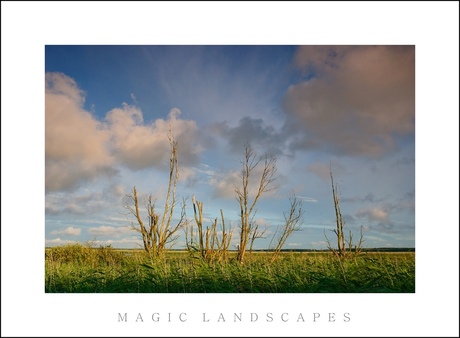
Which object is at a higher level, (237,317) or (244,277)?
(244,277)

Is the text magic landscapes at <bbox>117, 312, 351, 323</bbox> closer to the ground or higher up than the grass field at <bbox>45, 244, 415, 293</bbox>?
closer to the ground

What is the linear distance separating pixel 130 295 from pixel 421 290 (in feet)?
10.1

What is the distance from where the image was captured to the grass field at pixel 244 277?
16.0 feet

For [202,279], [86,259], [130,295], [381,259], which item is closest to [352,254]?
[381,259]

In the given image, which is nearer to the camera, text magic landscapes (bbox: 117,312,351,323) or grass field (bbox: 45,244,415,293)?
text magic landscapes (bbox: 117,312,351,323)

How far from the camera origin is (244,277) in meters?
4.99

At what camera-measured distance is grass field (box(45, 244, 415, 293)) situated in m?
4.88

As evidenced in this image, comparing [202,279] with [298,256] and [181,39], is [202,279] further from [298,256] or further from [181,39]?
[181,39]

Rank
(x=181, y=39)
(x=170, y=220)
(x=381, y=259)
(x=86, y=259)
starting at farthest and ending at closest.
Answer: (x=86, y=259)
(x=170, y=220)
(x=381, y=259)
(x=181, y=39)

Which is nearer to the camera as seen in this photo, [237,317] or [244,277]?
[237,317]

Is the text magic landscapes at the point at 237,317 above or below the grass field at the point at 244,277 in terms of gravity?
below

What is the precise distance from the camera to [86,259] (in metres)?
7.15

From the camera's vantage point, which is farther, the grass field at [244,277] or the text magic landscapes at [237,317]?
the grass field at [244,277]

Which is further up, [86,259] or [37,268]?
[37,268]
